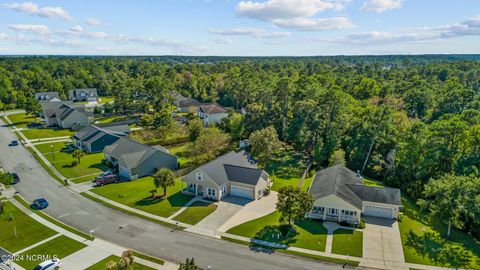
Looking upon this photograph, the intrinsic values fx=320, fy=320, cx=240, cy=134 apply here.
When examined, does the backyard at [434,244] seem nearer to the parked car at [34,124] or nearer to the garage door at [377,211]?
the garage door at [377,211]

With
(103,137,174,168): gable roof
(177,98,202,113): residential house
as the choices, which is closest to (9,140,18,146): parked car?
(103,137,174,168): gable roof

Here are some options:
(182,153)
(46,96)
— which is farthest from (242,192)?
(46,96)

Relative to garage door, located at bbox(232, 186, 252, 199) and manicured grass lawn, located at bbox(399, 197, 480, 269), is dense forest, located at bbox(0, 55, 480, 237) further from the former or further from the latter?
garage door, located at bbox(232, 186, 252, 199)

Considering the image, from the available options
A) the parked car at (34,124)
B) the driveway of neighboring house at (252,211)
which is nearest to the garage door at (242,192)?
the driveway of neighboring house at (252,211)

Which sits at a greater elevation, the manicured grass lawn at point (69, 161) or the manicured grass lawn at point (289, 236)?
the manicured grass lawn at point (69, 161)

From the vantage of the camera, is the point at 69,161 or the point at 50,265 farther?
the point at 69,161

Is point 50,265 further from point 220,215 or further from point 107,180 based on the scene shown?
point 107,180

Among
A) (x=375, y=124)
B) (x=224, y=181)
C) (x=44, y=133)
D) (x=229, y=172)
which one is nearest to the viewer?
(x=224, y=181)
